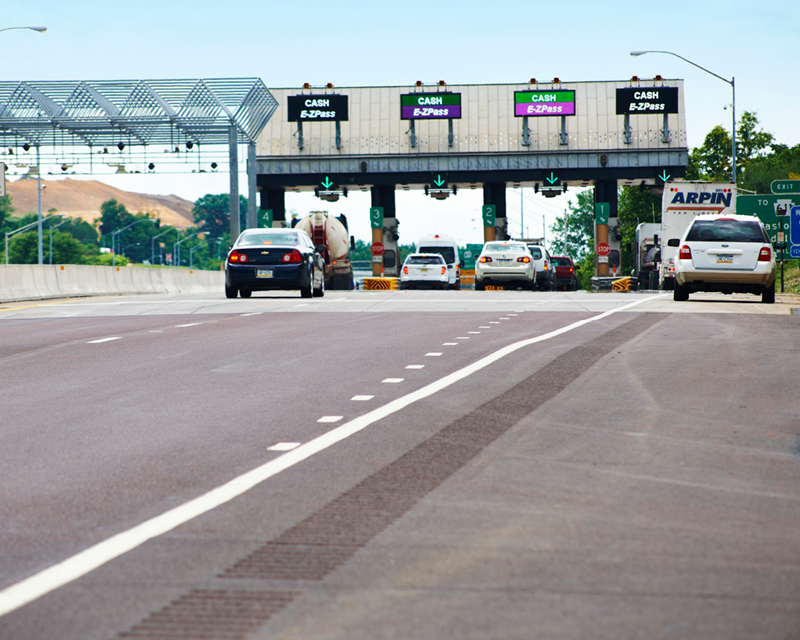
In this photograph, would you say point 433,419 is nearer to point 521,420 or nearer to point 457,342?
point 521,420

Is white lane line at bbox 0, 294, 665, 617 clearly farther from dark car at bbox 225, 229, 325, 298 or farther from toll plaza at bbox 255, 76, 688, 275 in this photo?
toll plaza at bbox 255, 76, 688, 275

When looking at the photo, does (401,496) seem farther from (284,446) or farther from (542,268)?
(542,268)

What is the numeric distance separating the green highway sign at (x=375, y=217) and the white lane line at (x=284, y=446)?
2573 inches

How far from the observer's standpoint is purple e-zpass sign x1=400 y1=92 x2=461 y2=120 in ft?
228

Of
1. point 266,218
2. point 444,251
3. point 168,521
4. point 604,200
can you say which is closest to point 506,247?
point 444,251

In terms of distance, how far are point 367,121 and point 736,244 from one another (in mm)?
47260

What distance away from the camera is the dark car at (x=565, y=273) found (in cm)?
5947

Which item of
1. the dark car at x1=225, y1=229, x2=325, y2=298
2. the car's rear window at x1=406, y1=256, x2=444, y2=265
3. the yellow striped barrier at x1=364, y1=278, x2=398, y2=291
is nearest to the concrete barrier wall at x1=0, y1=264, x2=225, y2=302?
the dark car at x1=225, y1=229, x2=325, y2=298

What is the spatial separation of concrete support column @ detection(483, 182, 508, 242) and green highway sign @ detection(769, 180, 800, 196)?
108 feet

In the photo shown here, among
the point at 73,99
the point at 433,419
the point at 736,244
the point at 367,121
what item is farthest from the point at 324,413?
the point at 367,121

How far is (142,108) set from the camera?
165 feet

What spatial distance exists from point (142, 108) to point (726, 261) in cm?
2985

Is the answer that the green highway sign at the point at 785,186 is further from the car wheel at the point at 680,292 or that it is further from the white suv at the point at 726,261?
the car wheel at the point at 680,292

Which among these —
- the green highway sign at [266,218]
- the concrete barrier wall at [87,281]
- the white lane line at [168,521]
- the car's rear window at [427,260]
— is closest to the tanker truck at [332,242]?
the car's rear window at [427,260]
